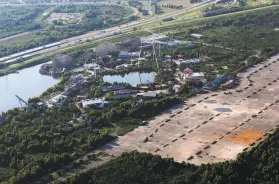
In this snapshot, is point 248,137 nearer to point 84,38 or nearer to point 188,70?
point 188,70

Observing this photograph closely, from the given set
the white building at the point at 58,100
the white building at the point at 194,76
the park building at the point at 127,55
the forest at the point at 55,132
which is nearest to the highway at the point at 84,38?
the park building at the point at 127,55

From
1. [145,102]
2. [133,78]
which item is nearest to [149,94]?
[145,102]

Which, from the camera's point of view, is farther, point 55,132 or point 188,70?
point 188,70

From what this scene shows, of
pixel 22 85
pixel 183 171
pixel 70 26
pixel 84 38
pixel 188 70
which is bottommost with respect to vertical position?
pixel 183 171

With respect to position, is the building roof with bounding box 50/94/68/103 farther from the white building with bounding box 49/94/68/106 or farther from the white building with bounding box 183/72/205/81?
the white building with bounding box 183/72/205/81

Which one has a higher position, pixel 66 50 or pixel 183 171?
pixel 66 50

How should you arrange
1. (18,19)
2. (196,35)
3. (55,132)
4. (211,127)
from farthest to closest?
1. (18,19)
2. (196,35)
3. (55,132)
4. (211,127)

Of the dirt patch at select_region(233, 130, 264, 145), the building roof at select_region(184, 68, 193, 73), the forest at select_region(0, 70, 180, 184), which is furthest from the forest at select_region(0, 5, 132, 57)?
the dirt patch at select_region(233, 130, 264, 145)
